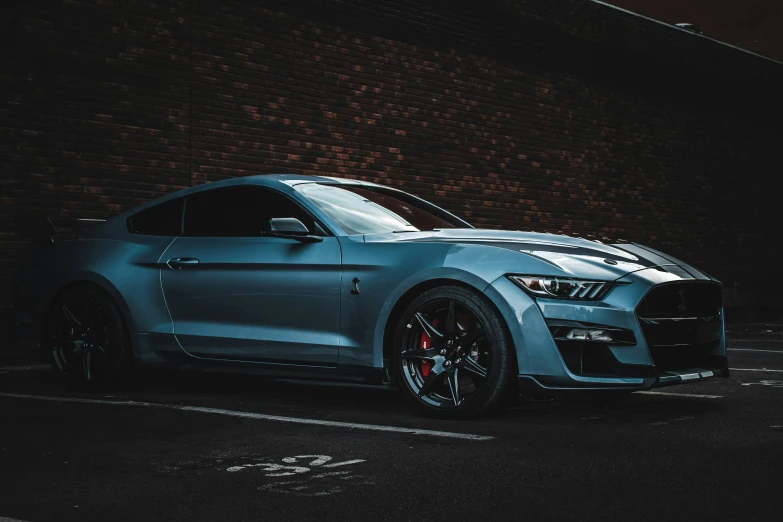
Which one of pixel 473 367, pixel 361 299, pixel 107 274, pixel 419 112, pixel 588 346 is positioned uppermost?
pixel 419 112

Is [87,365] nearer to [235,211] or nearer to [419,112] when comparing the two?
[235,211]

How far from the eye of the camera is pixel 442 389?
6.13 m

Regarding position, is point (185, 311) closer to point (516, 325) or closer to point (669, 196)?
point (516, 325)

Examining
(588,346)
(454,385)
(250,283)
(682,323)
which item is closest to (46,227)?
(250,283)

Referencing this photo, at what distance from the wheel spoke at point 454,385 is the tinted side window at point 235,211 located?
157 centimetres

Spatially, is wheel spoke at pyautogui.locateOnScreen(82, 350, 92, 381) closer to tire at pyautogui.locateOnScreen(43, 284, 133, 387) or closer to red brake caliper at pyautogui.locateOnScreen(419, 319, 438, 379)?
tire at pyautogui.locateOnScreen(43, 284, 133, 387)

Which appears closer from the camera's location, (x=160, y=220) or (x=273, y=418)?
(x=273, y=418)

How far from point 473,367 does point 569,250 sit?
2.96ft

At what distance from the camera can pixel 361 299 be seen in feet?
21.0

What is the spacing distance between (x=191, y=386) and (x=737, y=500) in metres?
4.86

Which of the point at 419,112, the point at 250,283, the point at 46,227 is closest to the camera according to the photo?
the point at 250,283

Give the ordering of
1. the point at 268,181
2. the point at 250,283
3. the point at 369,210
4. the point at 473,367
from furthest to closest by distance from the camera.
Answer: the point at 268,181, the point at 369,210, the point at 250,283, the point at 473,367

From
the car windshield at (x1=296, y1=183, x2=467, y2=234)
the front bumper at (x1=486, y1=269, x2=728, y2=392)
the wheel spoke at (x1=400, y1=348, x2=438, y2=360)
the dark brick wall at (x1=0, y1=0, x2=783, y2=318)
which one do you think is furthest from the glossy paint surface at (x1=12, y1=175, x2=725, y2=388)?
the dark brick wall at (x1=0, y1=0, x2=783, y2=318)

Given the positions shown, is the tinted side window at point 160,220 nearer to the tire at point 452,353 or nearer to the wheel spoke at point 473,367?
the tire at point 452,353
